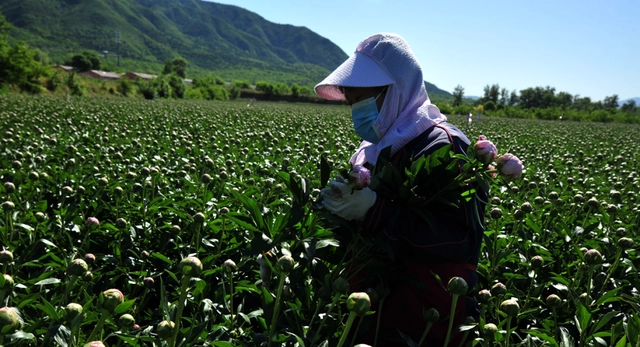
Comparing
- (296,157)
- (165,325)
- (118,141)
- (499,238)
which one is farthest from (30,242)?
(118,141)

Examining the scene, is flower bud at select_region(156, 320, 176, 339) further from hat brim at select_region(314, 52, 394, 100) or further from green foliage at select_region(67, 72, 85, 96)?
green foliage at select_region(67, 72, 85, 96)

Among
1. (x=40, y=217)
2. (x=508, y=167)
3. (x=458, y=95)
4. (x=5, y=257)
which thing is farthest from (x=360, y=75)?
(x=458, y=95)

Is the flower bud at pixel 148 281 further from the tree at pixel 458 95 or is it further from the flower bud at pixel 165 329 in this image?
the tree at pixel 458 95

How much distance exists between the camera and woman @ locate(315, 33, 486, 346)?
162cm

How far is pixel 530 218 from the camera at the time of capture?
3.55 meters

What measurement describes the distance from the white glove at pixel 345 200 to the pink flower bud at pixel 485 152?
1.17 feet

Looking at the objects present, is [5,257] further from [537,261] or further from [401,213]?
[537,261]

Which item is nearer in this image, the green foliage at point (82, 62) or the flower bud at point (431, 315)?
the flower bud at point (431, 315)

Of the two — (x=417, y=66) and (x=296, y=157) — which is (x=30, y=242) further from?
(x=296, y=157)

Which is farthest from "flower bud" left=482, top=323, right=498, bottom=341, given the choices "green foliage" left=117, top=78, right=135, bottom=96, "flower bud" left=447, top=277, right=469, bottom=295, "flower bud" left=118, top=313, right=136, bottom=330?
"green foliage" left=117, top=78, right=135, bottom=96

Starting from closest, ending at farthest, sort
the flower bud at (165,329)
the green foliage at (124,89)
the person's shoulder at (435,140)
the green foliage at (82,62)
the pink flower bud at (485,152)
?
the flower bud at (165,329)
the pink flower bud at (485,152)
the person's shoulder at (435,140)
the green foliage at (124,89)
the green foliage at (82,62)

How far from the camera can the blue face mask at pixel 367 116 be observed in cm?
206

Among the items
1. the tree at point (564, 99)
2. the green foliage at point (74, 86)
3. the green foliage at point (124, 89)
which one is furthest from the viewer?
the tree at point (564, 99)

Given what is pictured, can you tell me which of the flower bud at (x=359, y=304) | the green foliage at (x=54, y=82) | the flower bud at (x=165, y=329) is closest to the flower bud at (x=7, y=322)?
the flower bud at (x=165, y=329)
